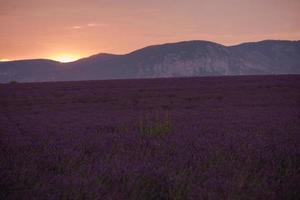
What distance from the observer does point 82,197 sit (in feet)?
12.3

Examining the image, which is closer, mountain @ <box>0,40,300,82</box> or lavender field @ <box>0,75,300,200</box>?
lavender field @ <box>0,75,300,200</box>

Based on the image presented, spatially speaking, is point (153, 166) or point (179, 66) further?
point (179, 66)

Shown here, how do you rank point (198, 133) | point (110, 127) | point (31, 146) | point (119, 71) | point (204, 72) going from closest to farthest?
1. point (31, 146)
2. point (198, 133)
3. point (110, 127)
4. point (204, 72)
5. point (119, 71)

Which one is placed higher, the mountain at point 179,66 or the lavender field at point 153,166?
the mountain at point 179,66

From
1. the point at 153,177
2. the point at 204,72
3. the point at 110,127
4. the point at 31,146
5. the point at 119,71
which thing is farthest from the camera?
the point at 119,71

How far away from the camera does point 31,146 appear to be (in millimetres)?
6266

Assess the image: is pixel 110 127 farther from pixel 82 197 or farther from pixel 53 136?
pixel 82 197

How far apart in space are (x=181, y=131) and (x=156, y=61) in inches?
7035

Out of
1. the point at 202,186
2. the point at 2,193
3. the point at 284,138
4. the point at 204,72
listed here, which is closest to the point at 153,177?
the point at 202,186

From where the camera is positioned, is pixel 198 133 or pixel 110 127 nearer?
pixel 198 133

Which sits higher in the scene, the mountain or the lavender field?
the mountain

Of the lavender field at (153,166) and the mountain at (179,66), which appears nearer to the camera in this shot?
the lavender field at (153,166)

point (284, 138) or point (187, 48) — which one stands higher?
point (187, 48)

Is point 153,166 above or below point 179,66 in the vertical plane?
below
